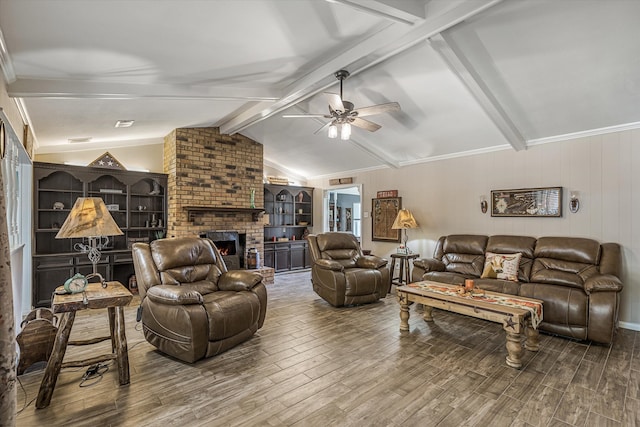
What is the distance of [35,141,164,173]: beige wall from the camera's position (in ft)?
17.3

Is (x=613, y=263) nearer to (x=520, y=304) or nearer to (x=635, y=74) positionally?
(x=520, y=304)

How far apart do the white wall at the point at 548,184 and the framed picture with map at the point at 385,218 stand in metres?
0.21

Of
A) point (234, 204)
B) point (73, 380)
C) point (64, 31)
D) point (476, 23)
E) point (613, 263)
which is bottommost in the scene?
point (73, 380)

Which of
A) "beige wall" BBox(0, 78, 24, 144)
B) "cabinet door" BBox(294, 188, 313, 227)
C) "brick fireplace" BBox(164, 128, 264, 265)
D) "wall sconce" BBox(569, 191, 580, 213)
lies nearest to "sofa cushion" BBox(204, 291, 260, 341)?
"beige wall" BBox(0, 78, 24, 144)

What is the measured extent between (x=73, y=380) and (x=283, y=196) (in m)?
5.95

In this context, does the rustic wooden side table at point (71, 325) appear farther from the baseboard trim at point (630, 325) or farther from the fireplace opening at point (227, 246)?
the baseboard trim at point (630, 325)

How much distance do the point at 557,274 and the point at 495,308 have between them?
5.15ft

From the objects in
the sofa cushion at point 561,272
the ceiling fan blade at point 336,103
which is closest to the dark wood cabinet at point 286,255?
the ceiling fan blade at point 336,103

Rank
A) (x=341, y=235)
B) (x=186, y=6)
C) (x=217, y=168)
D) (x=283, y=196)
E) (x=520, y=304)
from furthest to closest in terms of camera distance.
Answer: (x=283, y=196)
(x=217, y=168)
(x=341, y=235)
(x=520, y=304)
(x=186, y=6)

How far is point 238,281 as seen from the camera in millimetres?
3512

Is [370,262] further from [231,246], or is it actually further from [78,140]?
[78,140]

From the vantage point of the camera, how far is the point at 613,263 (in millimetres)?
3689

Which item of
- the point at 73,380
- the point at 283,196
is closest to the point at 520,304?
the point at 73,380

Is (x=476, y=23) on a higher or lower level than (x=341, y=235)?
higher
